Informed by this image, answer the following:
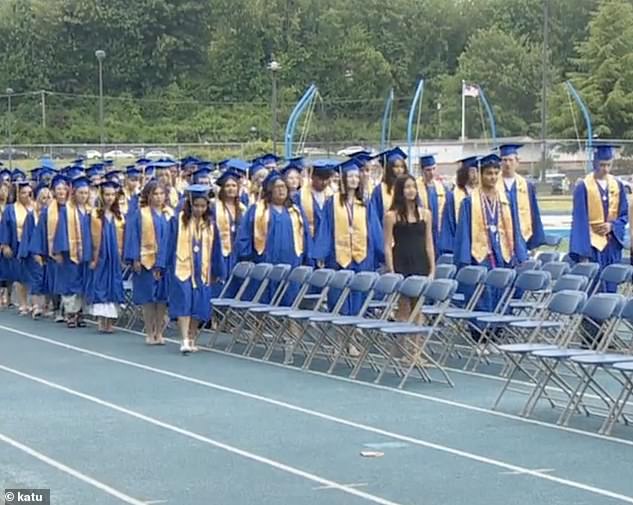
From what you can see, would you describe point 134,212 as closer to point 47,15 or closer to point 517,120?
point 517,120

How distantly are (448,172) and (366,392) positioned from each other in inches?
1152

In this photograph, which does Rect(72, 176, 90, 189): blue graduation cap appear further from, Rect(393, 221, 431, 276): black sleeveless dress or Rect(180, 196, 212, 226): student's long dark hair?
Rect(393, 221, 431, 276): black sleeveless dress

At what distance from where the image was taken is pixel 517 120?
62.9 m

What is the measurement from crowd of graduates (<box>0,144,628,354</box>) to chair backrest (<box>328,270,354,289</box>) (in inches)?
13.8

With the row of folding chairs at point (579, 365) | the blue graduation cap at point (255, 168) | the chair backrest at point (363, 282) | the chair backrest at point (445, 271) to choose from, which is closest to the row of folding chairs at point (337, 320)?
the chair backrest at point (363, 282)

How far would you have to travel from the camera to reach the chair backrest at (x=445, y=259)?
13305mm

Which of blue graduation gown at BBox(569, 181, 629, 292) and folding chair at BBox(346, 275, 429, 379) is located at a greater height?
blue graduation gown at BBox(569, 181, 629, 292)

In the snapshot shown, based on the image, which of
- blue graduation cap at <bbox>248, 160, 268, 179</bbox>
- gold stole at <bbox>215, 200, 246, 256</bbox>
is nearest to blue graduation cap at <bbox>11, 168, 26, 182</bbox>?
blue graduation cap at <bbox>248, 160, 268, 179</bbox>

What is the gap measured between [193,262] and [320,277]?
169 cm

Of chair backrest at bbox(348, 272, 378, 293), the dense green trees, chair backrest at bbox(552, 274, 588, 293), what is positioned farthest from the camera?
the dense green trees

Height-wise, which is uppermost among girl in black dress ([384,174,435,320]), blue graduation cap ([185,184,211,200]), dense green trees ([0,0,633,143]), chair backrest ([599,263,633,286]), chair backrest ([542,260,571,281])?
dense green trees ([0,0,633,143])

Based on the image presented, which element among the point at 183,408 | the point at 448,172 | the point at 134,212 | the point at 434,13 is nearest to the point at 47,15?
the point at 434,13

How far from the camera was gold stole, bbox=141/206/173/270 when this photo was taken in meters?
13.9

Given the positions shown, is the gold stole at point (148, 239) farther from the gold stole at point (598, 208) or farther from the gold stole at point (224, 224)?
the gold stole at point (598, 208)
